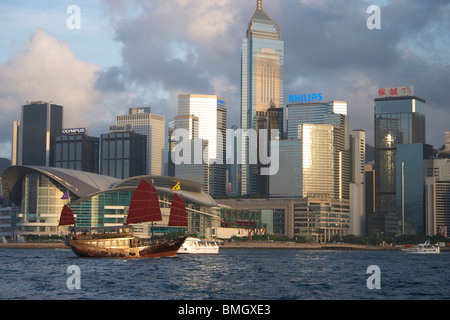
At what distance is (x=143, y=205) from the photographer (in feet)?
384

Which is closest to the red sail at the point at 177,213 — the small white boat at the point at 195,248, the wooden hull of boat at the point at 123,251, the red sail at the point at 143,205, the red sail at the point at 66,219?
the wooden hull of boat at the point at 123,251

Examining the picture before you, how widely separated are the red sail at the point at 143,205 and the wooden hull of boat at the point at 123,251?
4737 millimetres

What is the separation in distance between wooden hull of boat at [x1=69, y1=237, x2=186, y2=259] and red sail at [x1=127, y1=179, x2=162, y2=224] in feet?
15.5

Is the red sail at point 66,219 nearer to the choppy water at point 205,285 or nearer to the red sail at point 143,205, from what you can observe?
the red sail at point 143,205

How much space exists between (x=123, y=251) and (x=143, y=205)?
338 inches

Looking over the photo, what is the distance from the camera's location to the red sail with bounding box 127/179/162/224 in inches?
4555

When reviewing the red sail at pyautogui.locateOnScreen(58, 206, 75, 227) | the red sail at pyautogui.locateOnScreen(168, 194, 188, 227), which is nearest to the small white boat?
the red sail at pyautogui.locateOnScreen(168, 194, 188, 227)

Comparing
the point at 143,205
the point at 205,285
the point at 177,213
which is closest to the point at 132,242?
the point at 143,205

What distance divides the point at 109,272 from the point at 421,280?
35.7 metres

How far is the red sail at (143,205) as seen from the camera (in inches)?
4555

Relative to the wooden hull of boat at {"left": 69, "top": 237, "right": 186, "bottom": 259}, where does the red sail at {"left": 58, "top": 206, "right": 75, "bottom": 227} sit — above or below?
above

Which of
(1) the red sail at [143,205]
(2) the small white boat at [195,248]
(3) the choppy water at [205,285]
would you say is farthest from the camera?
(2) the small white boat at [195,248]

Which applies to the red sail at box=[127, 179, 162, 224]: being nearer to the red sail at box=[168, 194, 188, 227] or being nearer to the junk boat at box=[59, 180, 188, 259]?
the junk boat at box=[59, 180, 188, 259]
